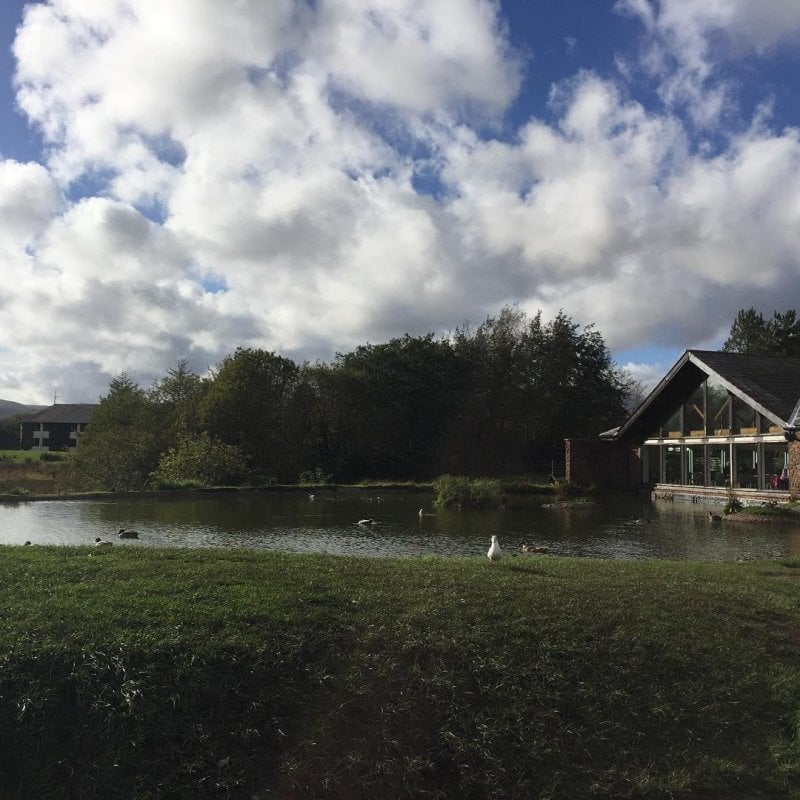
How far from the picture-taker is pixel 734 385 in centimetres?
2553

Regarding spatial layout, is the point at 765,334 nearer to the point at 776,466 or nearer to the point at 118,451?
the point at 776,466

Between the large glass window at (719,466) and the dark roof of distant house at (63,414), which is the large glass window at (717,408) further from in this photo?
the dark roof of distant house at (63,414)

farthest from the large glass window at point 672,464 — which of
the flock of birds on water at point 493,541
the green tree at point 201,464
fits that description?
the green tree at point 201,464

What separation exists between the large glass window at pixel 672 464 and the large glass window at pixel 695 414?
1.31 meters

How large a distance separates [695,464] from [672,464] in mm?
1564

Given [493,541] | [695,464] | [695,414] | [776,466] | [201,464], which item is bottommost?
[493,541]

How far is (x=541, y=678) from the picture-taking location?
4930 millimetres

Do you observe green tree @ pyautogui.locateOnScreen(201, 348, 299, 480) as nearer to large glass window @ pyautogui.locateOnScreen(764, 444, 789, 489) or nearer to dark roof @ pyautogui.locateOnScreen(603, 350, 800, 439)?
dark roof @ pyautogui.locateOnScreen(603, 350, 800, 439)

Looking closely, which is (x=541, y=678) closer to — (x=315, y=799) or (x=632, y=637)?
(x=632, y=637)

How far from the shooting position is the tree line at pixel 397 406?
122ft

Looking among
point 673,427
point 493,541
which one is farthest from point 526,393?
point 493,541

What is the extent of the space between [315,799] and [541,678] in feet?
5.79

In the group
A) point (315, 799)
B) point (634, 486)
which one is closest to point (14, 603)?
point (315, 799)

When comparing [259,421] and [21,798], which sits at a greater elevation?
[259,421]
